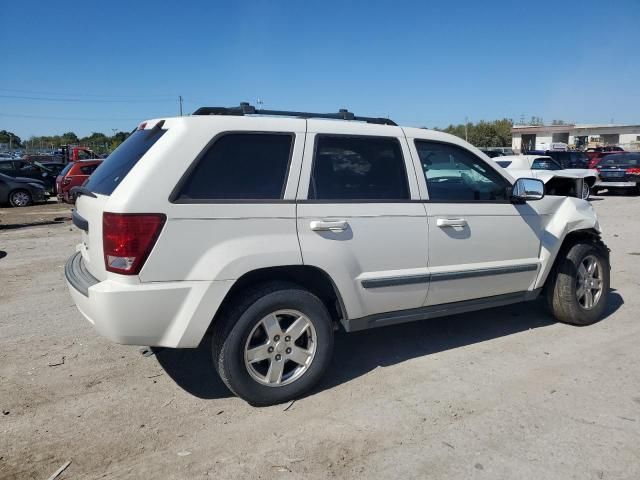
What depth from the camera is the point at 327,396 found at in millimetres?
3611

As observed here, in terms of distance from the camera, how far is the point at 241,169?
11.1ft

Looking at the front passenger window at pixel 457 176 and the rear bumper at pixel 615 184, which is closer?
the front passenger window at pixel 457 176

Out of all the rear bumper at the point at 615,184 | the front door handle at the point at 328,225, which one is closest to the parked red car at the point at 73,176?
the front door handle at the point at 328,225

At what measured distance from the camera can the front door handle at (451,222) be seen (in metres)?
3.96

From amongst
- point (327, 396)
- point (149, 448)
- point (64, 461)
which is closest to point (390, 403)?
point (327, 396)

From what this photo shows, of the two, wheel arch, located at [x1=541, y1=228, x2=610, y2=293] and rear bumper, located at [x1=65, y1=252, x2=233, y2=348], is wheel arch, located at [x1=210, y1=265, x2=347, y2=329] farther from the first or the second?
wheel arch, located at [x1=541, y1=228, x2=610, y2=293]

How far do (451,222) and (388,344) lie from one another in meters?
1.25

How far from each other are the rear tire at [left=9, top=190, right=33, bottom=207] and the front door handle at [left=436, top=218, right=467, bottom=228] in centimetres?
1733

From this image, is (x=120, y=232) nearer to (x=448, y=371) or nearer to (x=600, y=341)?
(x=448, y=371)

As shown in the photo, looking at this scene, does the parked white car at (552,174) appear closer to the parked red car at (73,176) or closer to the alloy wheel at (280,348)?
the alloy wheel at (280,348)

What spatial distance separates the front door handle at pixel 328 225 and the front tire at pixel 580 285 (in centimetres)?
248

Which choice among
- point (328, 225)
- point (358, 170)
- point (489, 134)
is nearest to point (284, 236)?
point (328, 225)

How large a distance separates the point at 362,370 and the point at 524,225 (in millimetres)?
1870

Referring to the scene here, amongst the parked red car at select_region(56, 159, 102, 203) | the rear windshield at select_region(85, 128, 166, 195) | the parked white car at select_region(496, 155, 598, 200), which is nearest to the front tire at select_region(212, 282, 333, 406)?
the rear windshield at select_region(85, 128, 166, 195)
